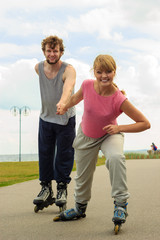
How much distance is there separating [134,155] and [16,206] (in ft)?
66.9

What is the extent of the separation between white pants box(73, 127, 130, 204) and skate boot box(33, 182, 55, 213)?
813 millimetres

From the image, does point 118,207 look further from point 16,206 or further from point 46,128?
point 16,206

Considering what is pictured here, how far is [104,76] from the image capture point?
3.63m

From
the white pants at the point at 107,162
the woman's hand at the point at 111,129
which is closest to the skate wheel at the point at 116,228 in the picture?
the white pants at the point at 107,162

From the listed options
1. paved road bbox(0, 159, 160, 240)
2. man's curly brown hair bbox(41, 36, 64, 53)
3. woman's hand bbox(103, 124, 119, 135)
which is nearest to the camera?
paved road bbox(0, 159, 160, 240)

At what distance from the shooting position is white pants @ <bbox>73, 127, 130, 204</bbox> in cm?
358

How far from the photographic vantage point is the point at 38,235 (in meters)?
3.56

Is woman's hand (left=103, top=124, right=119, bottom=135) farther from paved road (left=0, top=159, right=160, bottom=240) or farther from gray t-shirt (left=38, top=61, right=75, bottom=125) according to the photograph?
gray t-shirt (left=38, top=61, right=75, bottom=125)

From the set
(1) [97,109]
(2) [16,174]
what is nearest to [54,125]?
(1) [97,109]

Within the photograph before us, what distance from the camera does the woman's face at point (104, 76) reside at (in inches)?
143

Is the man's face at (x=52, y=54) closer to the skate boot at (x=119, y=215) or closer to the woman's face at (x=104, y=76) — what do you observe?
the woman's face at (x=104, y=76)

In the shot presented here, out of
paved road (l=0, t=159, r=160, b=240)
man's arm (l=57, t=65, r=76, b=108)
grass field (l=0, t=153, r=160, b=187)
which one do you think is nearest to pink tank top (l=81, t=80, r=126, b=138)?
man's arm (l=57, t=65, r=76, b=108)

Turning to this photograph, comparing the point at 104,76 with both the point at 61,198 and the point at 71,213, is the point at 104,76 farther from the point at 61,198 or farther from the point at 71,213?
the point at 61,198

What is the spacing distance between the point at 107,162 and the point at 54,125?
127 centimetres
